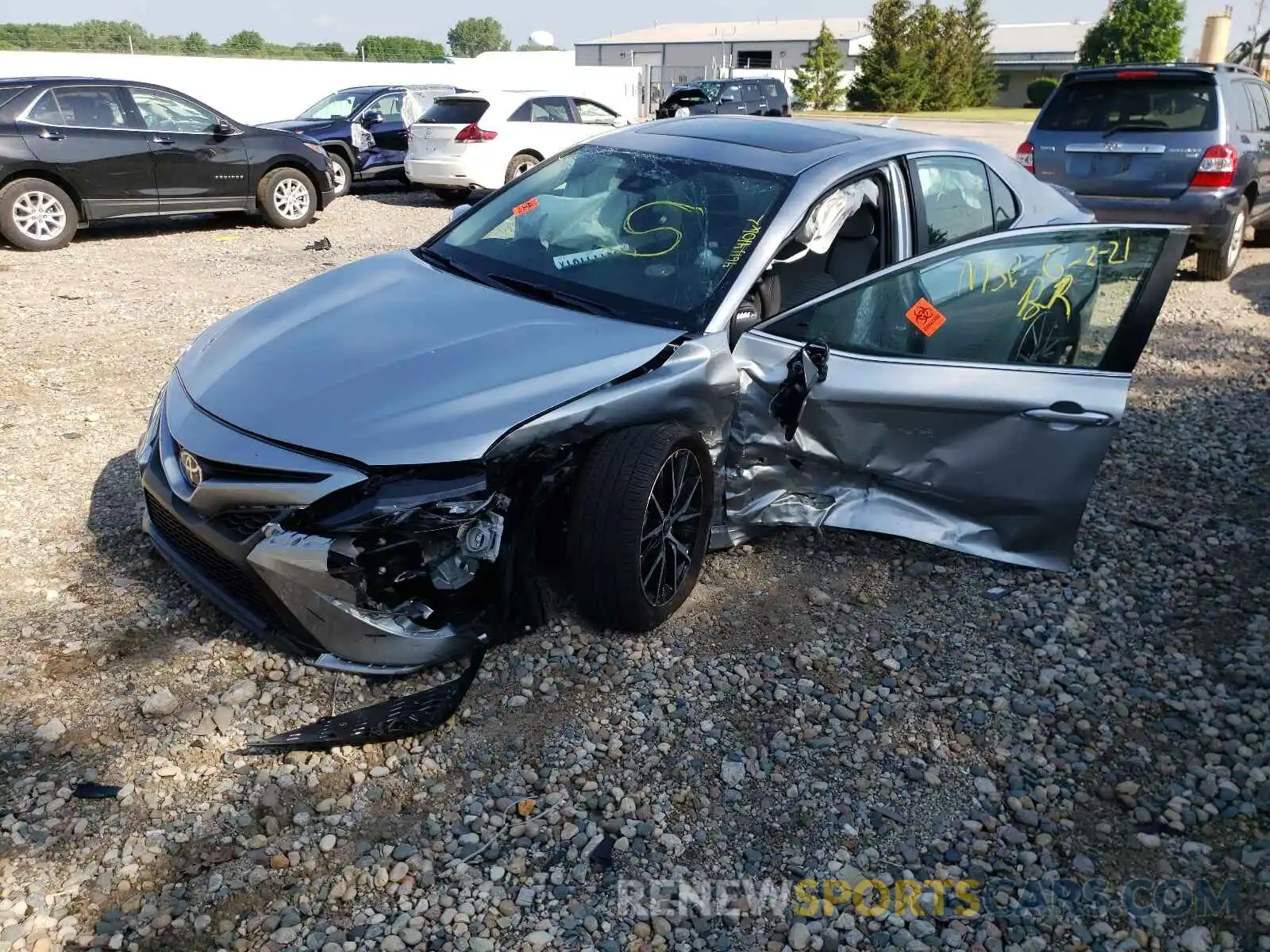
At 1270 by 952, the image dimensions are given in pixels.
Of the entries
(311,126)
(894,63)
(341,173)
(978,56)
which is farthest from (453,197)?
(978,56)

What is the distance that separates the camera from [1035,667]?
11.7 feet

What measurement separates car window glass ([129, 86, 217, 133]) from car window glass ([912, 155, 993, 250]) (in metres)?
8.65

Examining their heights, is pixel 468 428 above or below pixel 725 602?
above

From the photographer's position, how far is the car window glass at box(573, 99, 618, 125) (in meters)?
14.3

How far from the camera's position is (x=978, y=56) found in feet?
159

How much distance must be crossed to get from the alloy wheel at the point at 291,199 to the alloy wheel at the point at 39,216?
227 centimetres

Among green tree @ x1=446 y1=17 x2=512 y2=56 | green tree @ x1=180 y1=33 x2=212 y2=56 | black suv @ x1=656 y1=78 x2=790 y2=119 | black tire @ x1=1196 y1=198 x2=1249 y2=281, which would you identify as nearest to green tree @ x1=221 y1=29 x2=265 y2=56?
green tree @ x1=180 y1=33 x2=212 y2=56

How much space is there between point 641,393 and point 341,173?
11653mm

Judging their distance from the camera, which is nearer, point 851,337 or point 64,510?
point 851,337

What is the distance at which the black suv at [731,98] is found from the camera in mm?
25328

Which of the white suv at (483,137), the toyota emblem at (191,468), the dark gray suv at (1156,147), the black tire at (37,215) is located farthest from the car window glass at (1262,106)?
the black tire at (37,215)

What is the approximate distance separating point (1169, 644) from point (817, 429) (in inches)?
60.0

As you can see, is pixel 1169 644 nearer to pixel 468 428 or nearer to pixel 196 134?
pixel 468 428

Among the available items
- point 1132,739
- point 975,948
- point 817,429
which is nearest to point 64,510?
point 817,429
